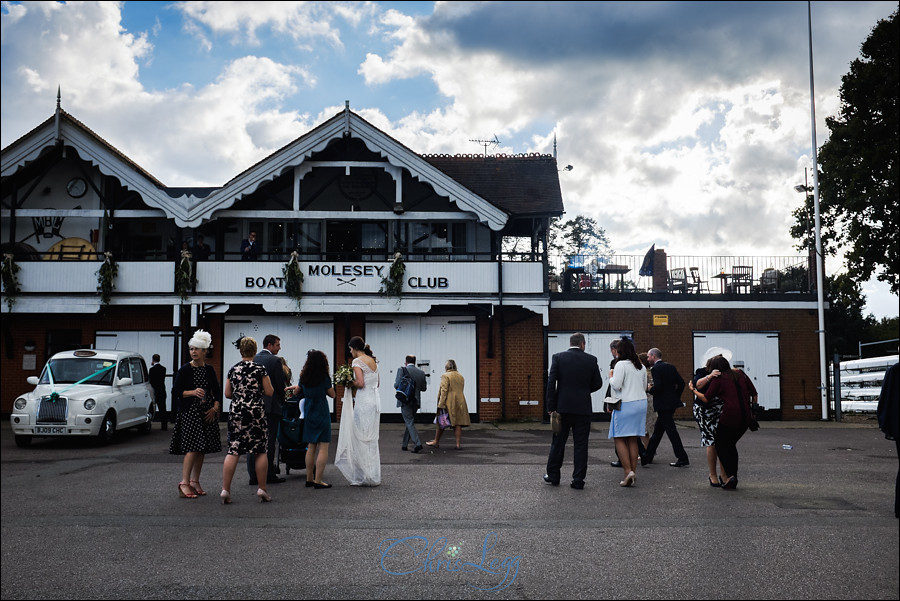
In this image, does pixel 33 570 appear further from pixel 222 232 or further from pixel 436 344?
pixel 222 232

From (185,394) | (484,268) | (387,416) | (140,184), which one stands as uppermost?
(140,184)

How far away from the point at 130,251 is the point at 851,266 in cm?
2281

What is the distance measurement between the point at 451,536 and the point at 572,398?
10.6 feet

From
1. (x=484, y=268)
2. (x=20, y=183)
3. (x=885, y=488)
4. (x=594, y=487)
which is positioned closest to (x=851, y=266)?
(x=484, y=268)

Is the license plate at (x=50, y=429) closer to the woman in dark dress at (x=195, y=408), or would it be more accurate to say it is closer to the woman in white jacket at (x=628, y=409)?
the woman in dark dress at (x=195, y=408)

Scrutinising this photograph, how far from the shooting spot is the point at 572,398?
9055 mm

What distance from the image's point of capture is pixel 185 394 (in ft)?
26.3

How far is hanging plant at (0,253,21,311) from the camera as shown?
1969 cm

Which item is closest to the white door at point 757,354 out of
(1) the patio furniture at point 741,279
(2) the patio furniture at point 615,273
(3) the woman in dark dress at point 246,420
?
(1) the patio furniture at point 741,279

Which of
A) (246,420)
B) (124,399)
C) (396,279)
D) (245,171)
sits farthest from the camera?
(245,171)

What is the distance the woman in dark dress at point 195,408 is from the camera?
805 centimetres

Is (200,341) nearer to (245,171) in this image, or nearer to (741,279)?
(245,171)

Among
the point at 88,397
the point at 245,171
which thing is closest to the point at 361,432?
the point at 88,397

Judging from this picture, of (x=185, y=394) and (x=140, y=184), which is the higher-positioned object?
(x=140, y=184)
